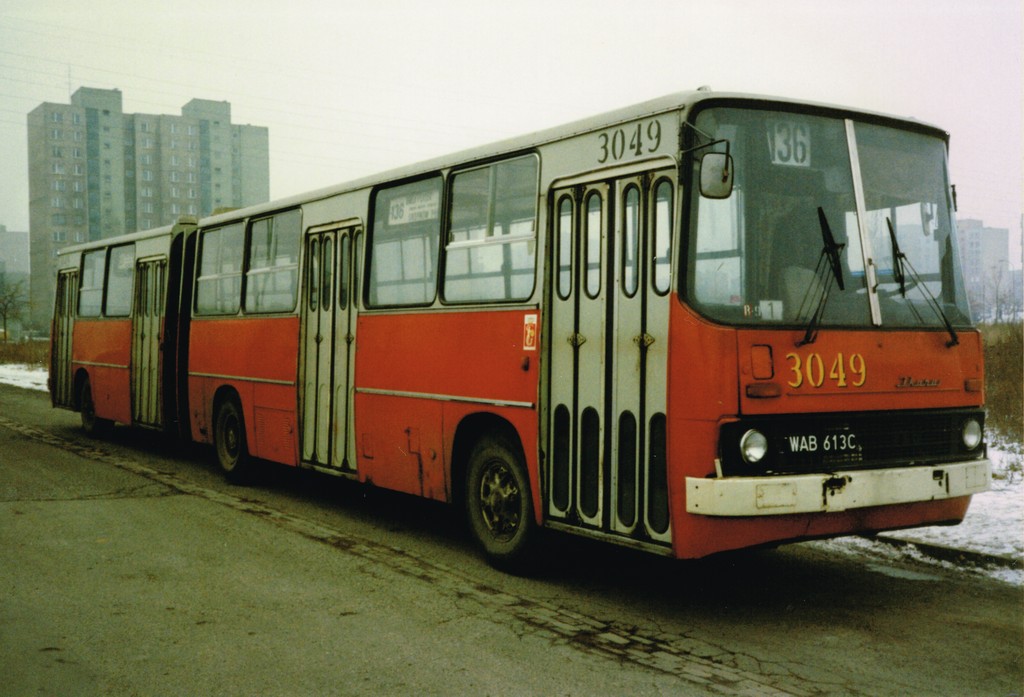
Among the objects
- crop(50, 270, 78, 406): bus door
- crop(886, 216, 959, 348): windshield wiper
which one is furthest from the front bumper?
crop(50, 270, 78, 406): bus door

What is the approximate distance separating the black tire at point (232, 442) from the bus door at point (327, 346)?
1.63 meters

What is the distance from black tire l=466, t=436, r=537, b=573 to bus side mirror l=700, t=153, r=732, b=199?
250 centimetres

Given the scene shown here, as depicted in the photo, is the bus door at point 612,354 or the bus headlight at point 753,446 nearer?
the bus headlight at point 753,446

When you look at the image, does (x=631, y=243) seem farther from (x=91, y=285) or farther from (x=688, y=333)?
(x=91, y=285)

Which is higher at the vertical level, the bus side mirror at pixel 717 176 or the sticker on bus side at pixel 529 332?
the bus side mirror at pixel 717 176

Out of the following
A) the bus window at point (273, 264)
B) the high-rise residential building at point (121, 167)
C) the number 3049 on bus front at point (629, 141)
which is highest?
the high-rise residential building at point (121, 167)

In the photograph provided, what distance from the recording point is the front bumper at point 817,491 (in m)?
5.53

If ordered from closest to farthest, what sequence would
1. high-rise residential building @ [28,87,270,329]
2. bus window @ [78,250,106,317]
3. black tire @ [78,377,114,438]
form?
bus window @ [78,250,106,317], black tire @ [78,377,114,438], high-rise residential building @ [28,87,270,329]

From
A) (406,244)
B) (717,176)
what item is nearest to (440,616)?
(717,176)

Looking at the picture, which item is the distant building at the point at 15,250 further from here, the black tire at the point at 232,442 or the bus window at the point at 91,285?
the black tire at the point at 232,442

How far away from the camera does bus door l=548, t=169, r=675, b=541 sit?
19.8 feet

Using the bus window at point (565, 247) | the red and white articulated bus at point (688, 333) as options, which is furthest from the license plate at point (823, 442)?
the bus window at point (565, 247)

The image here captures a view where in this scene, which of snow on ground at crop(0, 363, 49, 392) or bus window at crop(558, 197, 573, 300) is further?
snow on ground at crop(0, 363, 49, 392)

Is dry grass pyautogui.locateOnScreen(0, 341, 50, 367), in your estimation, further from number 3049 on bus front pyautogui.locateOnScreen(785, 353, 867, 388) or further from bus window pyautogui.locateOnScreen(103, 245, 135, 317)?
number 3049 on bus front pyautogui.locateOnScreen(785, 353, 867, 388)
